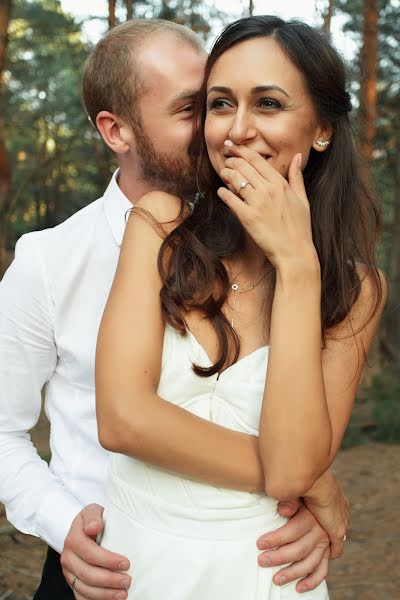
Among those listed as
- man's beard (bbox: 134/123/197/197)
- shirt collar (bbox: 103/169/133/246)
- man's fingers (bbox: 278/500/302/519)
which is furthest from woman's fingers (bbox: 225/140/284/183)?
man's fingers (bbox: 278/500/302/519)

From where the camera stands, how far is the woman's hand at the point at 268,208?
1.93 metres

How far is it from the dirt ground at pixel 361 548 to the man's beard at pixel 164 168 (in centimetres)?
351

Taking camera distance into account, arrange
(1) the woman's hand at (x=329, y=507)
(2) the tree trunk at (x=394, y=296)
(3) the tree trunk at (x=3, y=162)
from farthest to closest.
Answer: (2) the tree trunk at (x=394, y=296) → (3) the tree trunk at (x=3, y=162) → (1) the woman's hand at (x=329, y=507)

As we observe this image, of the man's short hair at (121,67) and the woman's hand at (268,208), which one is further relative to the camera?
the man's short hair at (121,67)

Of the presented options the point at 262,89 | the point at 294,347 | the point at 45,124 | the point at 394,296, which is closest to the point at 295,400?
the point at 294,347

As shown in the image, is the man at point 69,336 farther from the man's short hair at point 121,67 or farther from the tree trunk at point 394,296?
the tree trunk at point 394,296

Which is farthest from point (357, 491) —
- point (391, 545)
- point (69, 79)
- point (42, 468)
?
point (69, 79)

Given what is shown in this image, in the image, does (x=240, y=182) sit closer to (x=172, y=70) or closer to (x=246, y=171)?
(x=246, y=171)

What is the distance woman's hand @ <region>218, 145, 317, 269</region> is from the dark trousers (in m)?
1.21

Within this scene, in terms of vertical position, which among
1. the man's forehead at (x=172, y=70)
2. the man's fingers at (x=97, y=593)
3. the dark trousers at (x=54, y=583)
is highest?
the man's forehead at (x=172, y=70)

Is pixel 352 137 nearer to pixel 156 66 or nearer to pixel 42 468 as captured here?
pixel 156 66

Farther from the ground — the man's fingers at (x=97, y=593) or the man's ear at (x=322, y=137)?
the man's ear at (x=322, y=137)

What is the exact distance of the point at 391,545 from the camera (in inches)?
256

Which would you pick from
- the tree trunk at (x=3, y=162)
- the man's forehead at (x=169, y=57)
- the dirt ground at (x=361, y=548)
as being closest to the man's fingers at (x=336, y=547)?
the man's forehead at (x=169, y=57)
